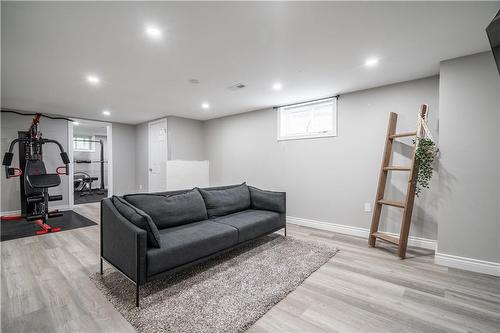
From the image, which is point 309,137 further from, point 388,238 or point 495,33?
point 495,33

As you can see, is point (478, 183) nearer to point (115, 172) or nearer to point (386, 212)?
point (386, 212)

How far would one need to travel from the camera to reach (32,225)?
4.06 meters

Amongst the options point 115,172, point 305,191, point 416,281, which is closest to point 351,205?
point 305,191

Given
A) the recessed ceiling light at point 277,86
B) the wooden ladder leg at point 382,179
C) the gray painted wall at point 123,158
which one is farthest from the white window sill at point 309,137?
the gray painted wall at point 123,158

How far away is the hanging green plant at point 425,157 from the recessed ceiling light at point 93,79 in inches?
168

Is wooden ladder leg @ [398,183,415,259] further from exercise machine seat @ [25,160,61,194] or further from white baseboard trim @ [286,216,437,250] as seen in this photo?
exercise machine seat @ [25,160,61,194]

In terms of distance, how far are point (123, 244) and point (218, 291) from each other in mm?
939

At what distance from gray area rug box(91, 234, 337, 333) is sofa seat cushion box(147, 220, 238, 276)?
23 centimetres

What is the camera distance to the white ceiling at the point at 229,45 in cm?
171

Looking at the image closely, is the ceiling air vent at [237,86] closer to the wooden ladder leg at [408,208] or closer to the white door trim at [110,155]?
the wooden ladder leg at [408,208]

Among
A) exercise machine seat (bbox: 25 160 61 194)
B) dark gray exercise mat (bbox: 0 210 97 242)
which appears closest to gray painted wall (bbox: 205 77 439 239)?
dark gray exercise mat (bbox: 0 210 97 242)

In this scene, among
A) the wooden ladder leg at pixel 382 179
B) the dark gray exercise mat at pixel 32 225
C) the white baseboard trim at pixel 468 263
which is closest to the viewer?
the white baseboard trim at pixel 468 263

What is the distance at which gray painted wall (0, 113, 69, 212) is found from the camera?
466 cm

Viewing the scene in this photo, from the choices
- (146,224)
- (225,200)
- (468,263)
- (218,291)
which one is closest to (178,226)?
(146,224)
